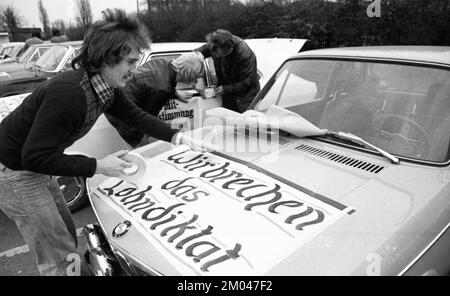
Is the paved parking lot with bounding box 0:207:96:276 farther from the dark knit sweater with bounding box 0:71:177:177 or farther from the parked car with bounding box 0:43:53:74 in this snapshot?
the parked car with bounding box 0:43:53:74

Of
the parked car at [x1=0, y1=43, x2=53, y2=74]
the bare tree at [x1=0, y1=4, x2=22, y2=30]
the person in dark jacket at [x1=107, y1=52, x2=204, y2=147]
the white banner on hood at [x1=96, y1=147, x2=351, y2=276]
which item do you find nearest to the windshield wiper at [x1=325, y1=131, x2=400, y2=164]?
the white banner on hood at [x1=96, y1=147, x2=351, y2=276]

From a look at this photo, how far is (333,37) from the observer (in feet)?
32.7

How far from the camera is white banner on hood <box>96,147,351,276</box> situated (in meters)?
1.46

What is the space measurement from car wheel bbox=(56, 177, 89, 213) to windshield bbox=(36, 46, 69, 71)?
340 centimetres

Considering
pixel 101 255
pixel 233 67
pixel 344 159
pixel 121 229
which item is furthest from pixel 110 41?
pixel 233 67

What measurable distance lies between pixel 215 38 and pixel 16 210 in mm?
2803

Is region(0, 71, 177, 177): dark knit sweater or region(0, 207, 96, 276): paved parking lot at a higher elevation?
region(0, 71, 177, 177): dark knit sweater

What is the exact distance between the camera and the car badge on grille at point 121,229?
1757mm

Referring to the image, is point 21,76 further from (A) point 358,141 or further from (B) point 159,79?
(A) point 358,141

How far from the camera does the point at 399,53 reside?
2.41 m

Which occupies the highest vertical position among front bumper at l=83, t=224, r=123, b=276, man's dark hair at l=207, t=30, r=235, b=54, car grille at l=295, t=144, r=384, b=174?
man's dark hair at l=207, t=30, r=235, b=54

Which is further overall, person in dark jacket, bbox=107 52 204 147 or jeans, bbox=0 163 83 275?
person in dark jacket, bbox=107 52 204 147
